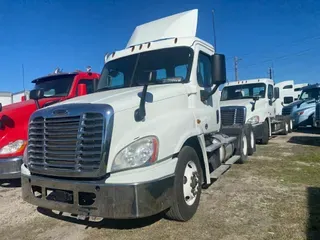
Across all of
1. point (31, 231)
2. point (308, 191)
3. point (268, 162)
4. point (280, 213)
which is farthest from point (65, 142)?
point (268, 162)

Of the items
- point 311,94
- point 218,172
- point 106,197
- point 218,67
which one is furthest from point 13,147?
point 311,94

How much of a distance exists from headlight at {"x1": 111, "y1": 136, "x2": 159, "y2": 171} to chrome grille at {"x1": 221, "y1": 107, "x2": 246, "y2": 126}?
572 centimetres

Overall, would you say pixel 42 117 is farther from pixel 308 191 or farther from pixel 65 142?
pixel 308 191

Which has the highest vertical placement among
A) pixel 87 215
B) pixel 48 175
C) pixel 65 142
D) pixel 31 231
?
pixel 65 142

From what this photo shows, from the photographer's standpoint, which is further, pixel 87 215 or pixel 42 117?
pixel 42 117

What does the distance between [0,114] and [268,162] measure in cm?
652

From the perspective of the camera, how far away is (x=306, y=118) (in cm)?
1526

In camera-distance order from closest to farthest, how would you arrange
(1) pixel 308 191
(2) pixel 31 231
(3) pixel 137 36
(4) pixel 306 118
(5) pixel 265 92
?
Answer: (2) pixel 31 231 → (1) pixel 308 191 → (3) pixel 137 36 → (5) pixel 265 92 → (4) pixel 306 118

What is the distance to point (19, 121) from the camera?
5816mm

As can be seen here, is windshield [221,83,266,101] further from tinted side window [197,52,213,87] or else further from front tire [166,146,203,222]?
front tire [166,146,203,222]

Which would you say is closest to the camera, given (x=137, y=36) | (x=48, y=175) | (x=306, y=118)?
A: (x=48, y=175)

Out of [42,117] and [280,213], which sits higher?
[42,117]

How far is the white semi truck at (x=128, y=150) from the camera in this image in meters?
2.95

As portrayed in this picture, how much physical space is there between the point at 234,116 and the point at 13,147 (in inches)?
234
